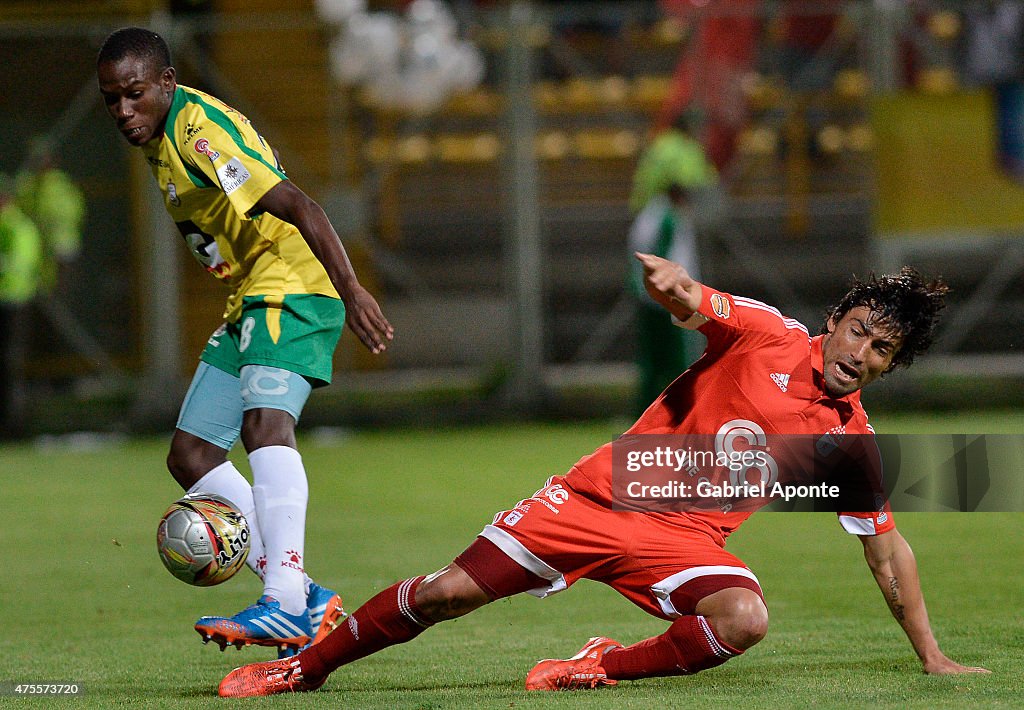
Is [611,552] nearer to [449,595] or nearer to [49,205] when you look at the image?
[449,595]

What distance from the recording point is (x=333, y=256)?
4.44 meters

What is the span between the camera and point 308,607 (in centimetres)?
473

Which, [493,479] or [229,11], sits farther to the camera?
[229,11]

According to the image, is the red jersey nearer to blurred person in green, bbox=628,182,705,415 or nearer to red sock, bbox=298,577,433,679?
red sock, bbox=298,577,433,679

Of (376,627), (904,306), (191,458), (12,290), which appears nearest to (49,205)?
(12,290)

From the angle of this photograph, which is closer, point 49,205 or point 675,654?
point 675,654

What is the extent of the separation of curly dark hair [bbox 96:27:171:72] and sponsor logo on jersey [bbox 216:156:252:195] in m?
0.38

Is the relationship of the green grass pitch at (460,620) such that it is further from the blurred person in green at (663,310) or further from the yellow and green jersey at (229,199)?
the blurred person in green at (663,310)

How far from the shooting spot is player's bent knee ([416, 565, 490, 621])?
13.8 ft

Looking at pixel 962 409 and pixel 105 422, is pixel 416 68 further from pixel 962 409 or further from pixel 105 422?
pixel 962 409

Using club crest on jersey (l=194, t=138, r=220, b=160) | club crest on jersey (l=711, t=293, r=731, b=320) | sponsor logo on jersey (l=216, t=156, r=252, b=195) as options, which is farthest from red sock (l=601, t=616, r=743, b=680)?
club crest on jersey (l=194, t=138, r=220, b=160)

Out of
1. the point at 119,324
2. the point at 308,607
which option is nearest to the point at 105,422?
the point at 119,324

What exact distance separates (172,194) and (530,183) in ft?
29.6

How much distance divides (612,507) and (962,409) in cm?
979
